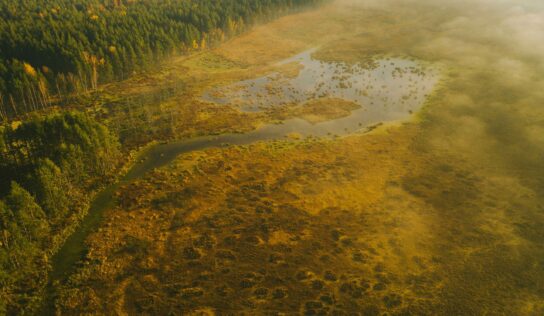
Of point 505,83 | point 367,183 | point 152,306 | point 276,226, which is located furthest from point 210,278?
point 505,83

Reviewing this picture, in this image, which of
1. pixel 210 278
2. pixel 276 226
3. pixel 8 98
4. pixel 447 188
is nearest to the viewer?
pixel 210 278

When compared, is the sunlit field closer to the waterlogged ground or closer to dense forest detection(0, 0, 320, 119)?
the waterlogged ground

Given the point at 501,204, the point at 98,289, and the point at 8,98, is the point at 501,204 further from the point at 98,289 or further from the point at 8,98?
the point at 8,98

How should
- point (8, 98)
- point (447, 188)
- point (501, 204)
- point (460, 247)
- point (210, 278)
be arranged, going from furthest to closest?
point (8, 98) < point (447, 188) < point (501, 204) < point (460, 247) < point (210, 278)

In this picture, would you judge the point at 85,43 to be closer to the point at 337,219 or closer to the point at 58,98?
the point at 58,98

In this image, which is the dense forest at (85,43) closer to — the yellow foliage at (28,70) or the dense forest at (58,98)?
the yellow foliage at (28,70)

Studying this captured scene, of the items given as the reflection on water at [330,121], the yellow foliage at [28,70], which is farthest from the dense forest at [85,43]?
the reflection on water at [330,121]

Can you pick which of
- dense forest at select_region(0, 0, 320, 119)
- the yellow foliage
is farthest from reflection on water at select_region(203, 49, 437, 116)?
the yellow foliage
